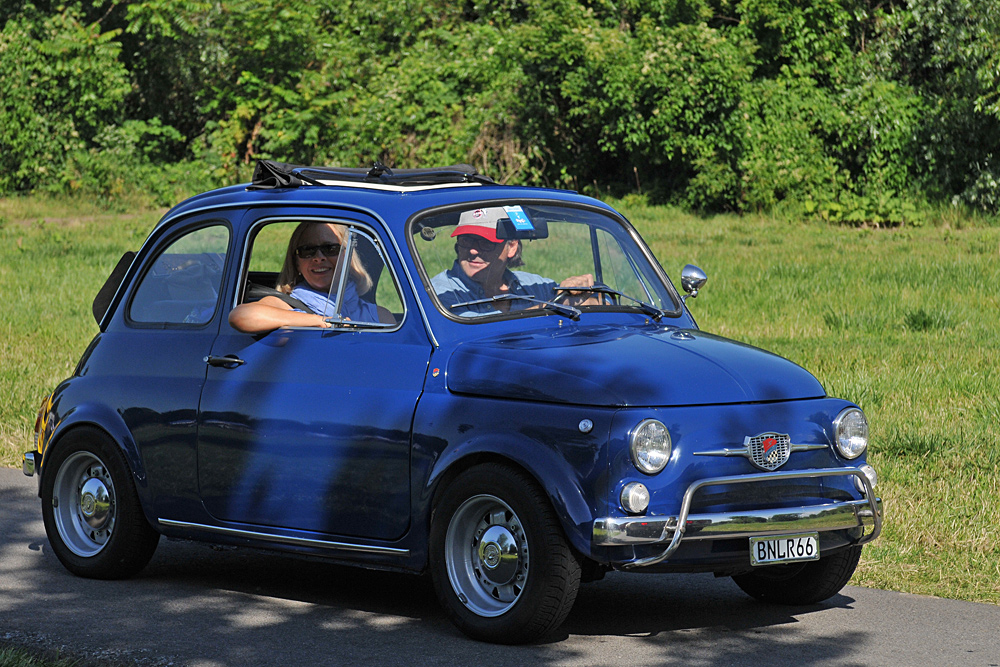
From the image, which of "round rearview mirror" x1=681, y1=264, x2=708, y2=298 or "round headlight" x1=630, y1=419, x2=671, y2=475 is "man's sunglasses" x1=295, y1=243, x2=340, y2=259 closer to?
"round rearview mirror" x1=681, y1=264, x2=708, y2=298

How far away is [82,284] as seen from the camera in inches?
778

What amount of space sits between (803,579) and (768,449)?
1.08m

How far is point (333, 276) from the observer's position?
6.76m

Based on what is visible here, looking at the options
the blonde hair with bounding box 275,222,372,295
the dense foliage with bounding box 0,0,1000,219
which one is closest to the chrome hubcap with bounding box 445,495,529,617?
the blonde hair with bounding box 275,222,372,295

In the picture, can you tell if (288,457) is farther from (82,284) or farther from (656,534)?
(82,284)

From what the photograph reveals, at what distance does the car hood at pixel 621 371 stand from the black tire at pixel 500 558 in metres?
0.37

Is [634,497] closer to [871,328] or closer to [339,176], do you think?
[339,176]

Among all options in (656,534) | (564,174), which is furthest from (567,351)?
(564,174)

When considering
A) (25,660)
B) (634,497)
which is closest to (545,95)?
(634,497)

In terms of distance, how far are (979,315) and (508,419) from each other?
10982 millimetres

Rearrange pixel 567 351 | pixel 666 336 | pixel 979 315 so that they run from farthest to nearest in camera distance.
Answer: pixel 979 315 < pixel 666 336 < pixel 567 351

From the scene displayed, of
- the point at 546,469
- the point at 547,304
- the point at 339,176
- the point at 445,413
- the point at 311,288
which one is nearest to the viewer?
the point at 546,469

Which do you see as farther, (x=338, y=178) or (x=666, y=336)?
(x=338, y=178)

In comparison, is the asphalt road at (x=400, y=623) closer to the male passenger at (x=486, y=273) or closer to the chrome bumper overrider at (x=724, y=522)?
the chrome bumper overrider at (x=724, y=522)
